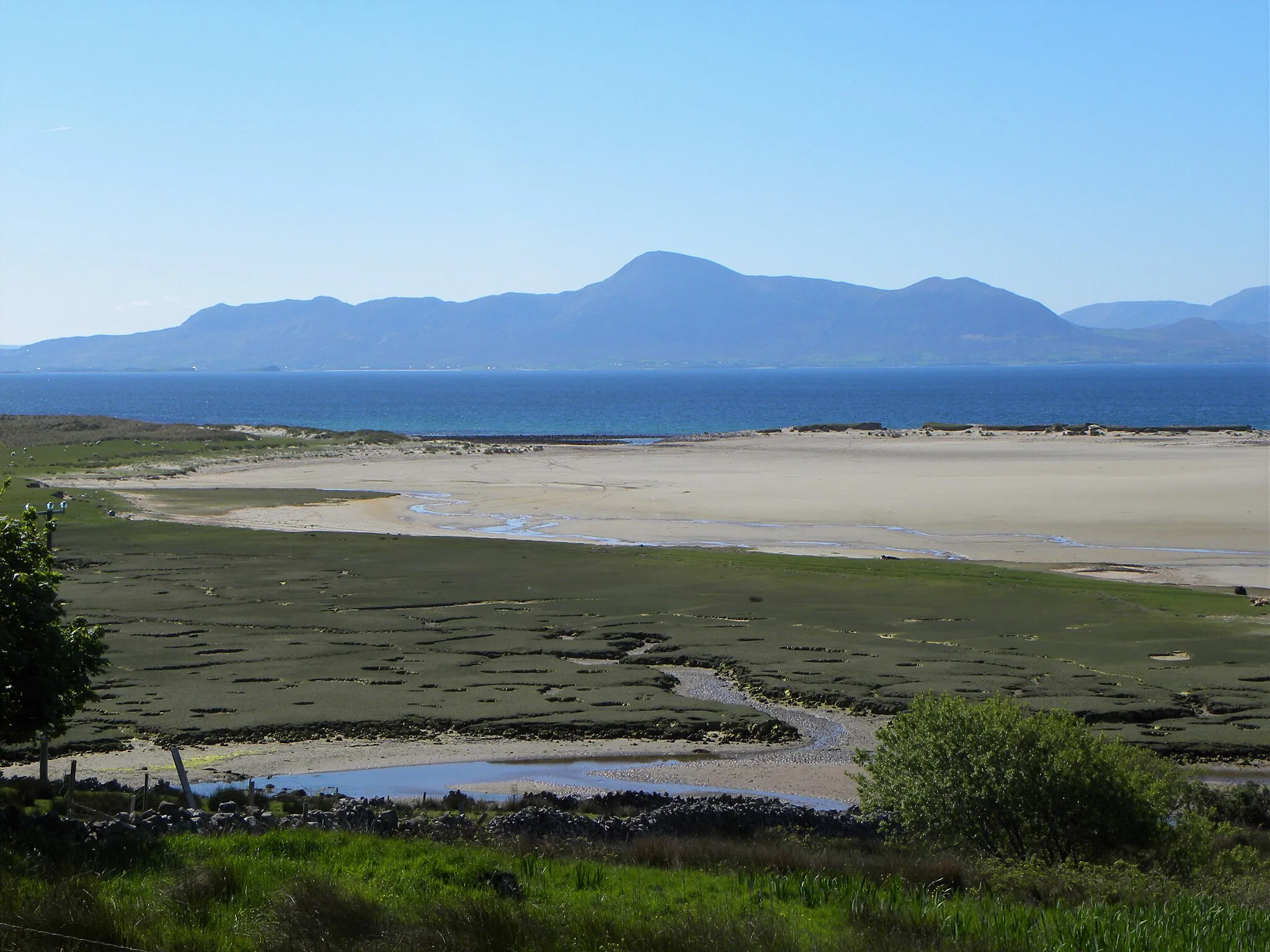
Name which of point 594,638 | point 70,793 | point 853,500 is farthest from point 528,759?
point 853,500

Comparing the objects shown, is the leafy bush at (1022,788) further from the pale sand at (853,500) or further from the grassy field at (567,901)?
the pale sand at (853,500)

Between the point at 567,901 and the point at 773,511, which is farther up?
the point at 773,511

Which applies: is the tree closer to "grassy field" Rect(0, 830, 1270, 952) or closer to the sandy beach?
"grassy field" Rect(0, 830, 1270, 952)

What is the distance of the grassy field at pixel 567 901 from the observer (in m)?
8.49

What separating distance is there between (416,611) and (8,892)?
75.8 feet

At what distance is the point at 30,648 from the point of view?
12.8m

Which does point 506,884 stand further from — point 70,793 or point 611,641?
point 611,641

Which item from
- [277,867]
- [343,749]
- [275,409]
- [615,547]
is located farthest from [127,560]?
[275,409]

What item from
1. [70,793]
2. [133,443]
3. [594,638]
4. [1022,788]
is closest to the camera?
[1022,788]

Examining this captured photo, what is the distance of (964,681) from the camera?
2427 centimetres

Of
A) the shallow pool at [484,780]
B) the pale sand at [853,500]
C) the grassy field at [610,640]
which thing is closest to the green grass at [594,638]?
the grassy field at [610,640]

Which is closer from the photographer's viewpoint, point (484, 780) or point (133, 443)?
point (484, 780)

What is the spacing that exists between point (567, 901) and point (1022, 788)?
6.26 m

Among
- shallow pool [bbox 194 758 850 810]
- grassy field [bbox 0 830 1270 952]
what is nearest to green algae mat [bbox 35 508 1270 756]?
shallow pool [bbox 194 758 850 810]
